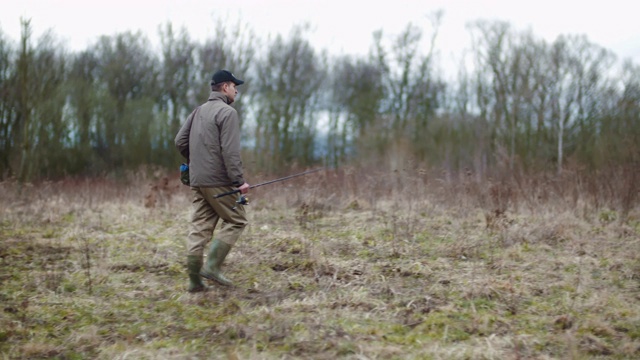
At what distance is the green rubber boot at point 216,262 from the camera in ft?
17.7

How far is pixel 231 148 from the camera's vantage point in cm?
516

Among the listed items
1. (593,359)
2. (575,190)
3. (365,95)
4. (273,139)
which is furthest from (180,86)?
(593,359)

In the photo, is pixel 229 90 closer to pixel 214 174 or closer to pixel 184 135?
pixel 184 135

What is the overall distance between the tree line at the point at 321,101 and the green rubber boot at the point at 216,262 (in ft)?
44.1

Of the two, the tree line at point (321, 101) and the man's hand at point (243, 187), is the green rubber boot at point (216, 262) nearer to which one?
the man's hand at point (243, 187)

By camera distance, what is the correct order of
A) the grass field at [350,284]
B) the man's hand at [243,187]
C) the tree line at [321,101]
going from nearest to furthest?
the grass field at [350,284] < the man's hand at [243,187] < the tree line at [321,101]

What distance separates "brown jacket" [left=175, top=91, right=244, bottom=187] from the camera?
5176 millimetres

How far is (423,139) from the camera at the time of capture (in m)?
23.3

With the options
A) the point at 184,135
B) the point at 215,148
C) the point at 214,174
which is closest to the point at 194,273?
the point at 214,174

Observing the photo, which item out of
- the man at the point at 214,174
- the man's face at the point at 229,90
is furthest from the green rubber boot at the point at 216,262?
the man's face at the point at 229,90

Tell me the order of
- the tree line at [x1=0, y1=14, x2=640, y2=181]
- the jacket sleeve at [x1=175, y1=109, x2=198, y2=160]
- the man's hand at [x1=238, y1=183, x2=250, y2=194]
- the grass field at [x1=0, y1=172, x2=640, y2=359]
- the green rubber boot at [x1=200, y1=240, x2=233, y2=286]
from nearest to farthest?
the grass field at [x1=0, y1=172, x2=640, y2=359]
the man's hand at [x1=238, y1=183, x2=250, y2=194]
the green rubber boot at [x1=200, y1=240, x2=233, y2=286]
the jacket sleeve at [x1=175, y1=109, x2=198, y2=160]
the tree line at [x1=0, y1=14, x2=640, y2=181]

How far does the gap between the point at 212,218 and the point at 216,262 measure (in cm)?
41

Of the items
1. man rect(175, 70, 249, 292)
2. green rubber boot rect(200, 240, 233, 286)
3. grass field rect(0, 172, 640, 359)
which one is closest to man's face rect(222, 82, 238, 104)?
man rect(175, 70, 249, 292)

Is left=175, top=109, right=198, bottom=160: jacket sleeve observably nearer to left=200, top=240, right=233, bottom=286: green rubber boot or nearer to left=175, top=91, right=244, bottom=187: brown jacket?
left=175, top=91, right=244, bottom=187: brown jacket
